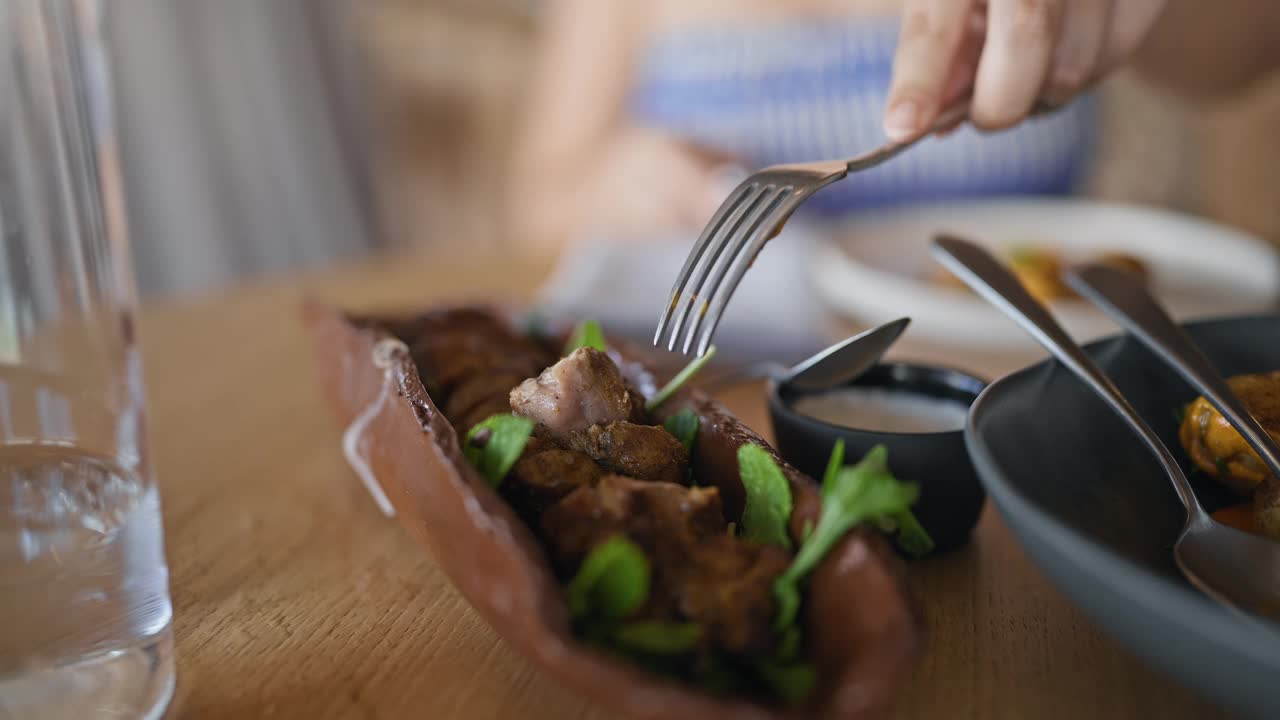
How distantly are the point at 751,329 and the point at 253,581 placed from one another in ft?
2.28

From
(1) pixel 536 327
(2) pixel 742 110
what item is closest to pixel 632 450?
(1) pixel 536 327

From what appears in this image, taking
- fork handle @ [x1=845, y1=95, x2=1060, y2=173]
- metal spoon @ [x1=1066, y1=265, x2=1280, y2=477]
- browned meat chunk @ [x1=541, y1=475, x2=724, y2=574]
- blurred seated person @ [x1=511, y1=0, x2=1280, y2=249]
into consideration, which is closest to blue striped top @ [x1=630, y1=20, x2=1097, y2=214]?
blurred seated person @ [x1=511, y1=0, x2=1280, y2=249]

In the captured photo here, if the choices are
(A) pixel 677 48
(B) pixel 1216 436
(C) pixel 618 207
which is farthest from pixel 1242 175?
(B) pixel 1216 436

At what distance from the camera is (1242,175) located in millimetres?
2906

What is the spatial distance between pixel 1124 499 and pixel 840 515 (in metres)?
0.27

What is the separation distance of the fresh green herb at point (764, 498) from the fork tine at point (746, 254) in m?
0.12

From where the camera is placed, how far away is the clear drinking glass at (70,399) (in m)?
0.61

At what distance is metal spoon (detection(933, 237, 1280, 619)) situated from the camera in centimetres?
57

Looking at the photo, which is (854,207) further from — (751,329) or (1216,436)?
(1216,436)

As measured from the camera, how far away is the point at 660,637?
20.0 inches

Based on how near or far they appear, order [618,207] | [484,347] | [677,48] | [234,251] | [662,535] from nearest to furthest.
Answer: [662,535] → [484,347] → [618,207] → [677,48] → [234,251]

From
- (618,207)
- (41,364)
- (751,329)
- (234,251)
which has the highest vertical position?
(41,364)

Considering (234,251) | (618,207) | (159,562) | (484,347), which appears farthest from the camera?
(234,251)

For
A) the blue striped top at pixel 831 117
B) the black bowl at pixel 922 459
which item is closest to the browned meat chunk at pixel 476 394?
the black bowl at pixel 922 459
